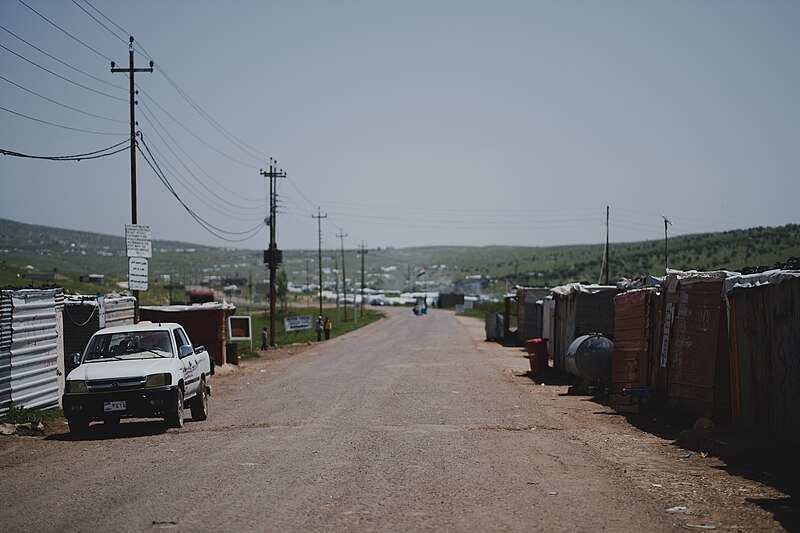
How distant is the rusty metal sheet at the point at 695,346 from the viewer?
14219mm

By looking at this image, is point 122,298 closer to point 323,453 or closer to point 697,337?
point 323,453

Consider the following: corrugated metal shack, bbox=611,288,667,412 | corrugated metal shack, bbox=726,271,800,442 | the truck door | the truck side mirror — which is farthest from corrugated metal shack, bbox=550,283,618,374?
the truck side mirror

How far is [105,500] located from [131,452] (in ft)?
12.4

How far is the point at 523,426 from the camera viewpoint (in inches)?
603

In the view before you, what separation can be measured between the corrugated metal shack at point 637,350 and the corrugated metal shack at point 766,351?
3.97 metres

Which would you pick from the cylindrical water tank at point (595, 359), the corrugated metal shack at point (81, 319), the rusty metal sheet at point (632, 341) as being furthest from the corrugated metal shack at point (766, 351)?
the corrugated metal shack at point (81, 319)

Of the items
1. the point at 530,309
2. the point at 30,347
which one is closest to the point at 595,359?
the point at 30,347

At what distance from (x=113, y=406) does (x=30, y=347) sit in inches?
173

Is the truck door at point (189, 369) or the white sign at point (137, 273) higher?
the white sign at point (137, 273)

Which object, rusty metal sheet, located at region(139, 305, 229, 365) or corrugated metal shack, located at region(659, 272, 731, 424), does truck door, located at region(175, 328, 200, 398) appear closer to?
corrugated metal shack, located at region(659, 272, 731, 424)

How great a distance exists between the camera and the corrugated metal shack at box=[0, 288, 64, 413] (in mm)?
16984

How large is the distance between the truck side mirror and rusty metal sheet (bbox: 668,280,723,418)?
918 cm

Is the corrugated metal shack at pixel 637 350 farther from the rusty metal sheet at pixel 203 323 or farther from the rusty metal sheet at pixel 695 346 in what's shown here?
the rusty metal sheet at pixel 203 323

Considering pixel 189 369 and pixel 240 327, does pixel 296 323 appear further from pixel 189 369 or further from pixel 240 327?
pixel 189 369
